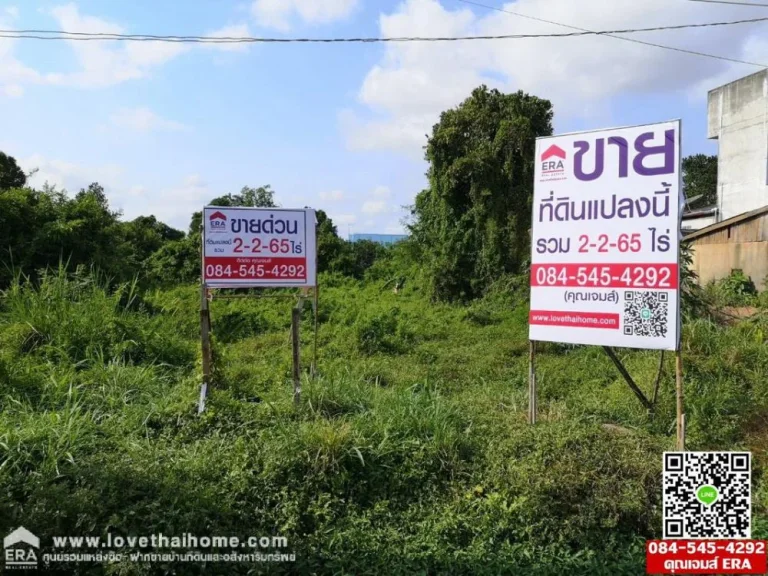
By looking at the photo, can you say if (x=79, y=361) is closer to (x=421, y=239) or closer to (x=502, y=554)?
(x=502, y=554)

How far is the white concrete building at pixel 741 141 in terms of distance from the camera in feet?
49.3

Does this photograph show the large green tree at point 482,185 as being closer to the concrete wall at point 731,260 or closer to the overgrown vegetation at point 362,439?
the concrete wall at point 731,260

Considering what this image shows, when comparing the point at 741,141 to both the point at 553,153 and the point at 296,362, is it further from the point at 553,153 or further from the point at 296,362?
the point at 296,362

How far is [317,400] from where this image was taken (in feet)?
14.1

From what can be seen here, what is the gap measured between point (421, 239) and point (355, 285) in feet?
7.88

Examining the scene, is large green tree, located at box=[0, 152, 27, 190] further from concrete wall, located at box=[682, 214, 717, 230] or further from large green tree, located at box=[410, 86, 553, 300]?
concrete wall, located at box=[682, 214, 717, 230]

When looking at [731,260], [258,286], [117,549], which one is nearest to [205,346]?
[258,286]

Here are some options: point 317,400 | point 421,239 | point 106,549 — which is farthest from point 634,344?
point 421,239

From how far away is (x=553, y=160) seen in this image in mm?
4078

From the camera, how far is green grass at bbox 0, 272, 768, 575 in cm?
279
